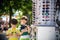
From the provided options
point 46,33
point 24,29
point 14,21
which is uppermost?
point 14,21

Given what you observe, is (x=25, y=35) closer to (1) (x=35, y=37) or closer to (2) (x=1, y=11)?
(1) (x=35, y=37)

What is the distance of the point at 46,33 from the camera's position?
454 cm

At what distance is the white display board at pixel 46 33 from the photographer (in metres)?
4.51

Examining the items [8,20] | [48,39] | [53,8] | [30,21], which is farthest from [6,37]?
[53,8]

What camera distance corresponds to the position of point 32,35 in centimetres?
455

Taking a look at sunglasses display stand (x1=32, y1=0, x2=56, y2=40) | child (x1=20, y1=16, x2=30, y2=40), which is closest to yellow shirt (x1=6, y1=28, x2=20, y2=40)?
child (x1=20, y1=16, x2=30, y2=40)

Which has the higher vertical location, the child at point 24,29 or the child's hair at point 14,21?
the child's hair at point 14,21

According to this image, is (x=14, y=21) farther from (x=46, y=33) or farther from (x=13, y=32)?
(x=46, y=33)

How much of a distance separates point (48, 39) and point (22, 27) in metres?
0.68

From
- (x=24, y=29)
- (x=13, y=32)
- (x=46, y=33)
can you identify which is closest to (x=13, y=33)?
(x=13, y=32)

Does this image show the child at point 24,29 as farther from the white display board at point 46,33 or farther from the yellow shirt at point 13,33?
the white display board at point 46,33

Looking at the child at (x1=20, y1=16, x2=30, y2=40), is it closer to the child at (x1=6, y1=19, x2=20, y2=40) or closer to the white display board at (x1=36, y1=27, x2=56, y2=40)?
the child at (x1=6, y1=19, x2=20, y2=40)

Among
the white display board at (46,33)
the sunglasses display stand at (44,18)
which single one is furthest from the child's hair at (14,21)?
the white display board at (46,33)

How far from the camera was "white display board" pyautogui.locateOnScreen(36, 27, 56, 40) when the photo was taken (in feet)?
14.8
